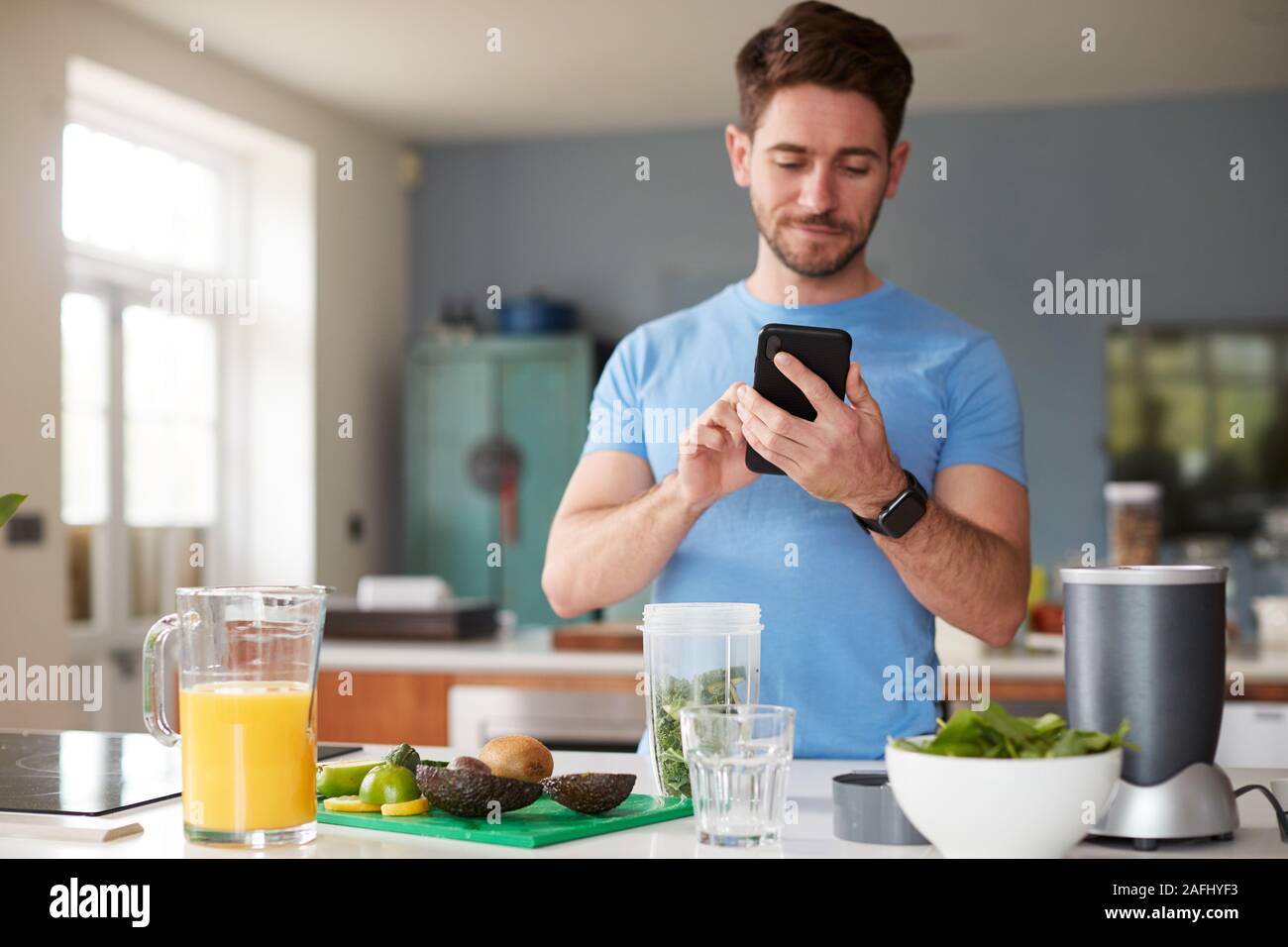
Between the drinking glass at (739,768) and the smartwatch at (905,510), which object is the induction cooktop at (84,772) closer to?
the drinking glass at (739,768)

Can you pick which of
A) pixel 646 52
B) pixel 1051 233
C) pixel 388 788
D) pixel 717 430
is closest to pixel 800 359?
pixel 717 430

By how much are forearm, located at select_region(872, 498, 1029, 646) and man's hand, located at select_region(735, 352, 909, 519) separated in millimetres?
109

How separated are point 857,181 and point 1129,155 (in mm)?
4277

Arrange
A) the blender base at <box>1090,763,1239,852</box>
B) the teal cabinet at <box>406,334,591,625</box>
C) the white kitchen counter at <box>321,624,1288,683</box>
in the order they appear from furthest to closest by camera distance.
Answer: the teal cabinet at <box>406,334,591,625</box> < the white kitchen counter at <box>321,624,1288,683</box> < the blender base at <box>1090,763,1239,852</box>

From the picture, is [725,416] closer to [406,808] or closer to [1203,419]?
[406,808]

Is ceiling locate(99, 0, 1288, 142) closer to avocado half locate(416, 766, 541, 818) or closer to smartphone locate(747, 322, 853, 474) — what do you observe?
smartphone locate(747, 322, 853, 474)

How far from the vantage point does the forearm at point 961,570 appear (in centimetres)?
149

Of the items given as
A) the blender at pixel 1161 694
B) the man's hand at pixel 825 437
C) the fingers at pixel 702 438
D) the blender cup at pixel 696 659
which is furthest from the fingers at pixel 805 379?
the blender at pixel 1161 694

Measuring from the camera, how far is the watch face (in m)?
1.44

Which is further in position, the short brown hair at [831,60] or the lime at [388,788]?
the short brown hair at [831,60]

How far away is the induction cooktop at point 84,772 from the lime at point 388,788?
21cm

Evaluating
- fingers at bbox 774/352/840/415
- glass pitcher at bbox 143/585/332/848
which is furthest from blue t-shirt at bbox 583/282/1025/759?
glass pitcher at bbox 143/585/332/848
